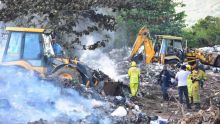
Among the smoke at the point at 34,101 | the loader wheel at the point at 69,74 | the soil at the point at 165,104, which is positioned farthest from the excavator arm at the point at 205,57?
the smoke at the point at 34,101

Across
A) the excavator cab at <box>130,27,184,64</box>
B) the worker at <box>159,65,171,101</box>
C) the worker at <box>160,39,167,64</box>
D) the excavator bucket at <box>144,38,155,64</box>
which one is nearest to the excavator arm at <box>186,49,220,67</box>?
the excavator cab at <box>130,27,184,64</box>

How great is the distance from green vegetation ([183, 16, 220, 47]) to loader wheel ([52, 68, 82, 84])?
84.7ft

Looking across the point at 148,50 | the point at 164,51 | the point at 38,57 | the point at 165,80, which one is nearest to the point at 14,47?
the point at 38,57

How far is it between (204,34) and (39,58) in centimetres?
3054

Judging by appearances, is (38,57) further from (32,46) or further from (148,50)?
(148,50)

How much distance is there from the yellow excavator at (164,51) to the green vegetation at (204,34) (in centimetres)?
1292

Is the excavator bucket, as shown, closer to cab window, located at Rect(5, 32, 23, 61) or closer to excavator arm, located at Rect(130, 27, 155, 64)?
excavator arm, located at Rect(130, 27, 155, 64)

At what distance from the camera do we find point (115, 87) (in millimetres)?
14148

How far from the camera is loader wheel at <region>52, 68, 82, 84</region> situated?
12.9 metres

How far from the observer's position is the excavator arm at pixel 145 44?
872 inches

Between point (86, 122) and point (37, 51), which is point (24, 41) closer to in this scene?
point (37, 51)

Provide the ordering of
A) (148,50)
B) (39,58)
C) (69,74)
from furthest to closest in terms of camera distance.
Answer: (148,50) < (39,58) < (69,74)

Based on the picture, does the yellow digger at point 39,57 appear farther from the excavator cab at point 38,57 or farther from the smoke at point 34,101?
the smoke at point 34,101

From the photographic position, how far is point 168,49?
80.4 ft
